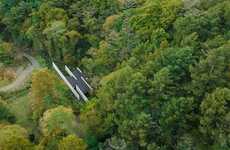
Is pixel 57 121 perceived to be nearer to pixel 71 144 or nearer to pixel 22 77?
pixel 71 144

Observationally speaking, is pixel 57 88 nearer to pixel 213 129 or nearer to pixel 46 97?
pixel 46 97

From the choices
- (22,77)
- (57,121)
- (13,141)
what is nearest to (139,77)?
(57,121)

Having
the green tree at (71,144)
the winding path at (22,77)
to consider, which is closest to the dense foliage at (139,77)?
the green tree at (71,144)

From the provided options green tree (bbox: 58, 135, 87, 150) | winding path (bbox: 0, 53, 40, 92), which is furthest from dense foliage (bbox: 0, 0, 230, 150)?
winding path (bbox: 0, 53, 40, 92)

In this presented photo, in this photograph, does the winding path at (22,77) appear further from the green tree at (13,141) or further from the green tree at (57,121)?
the green tree at (13,141)

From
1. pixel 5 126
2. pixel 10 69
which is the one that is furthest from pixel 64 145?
pixel 10 69
